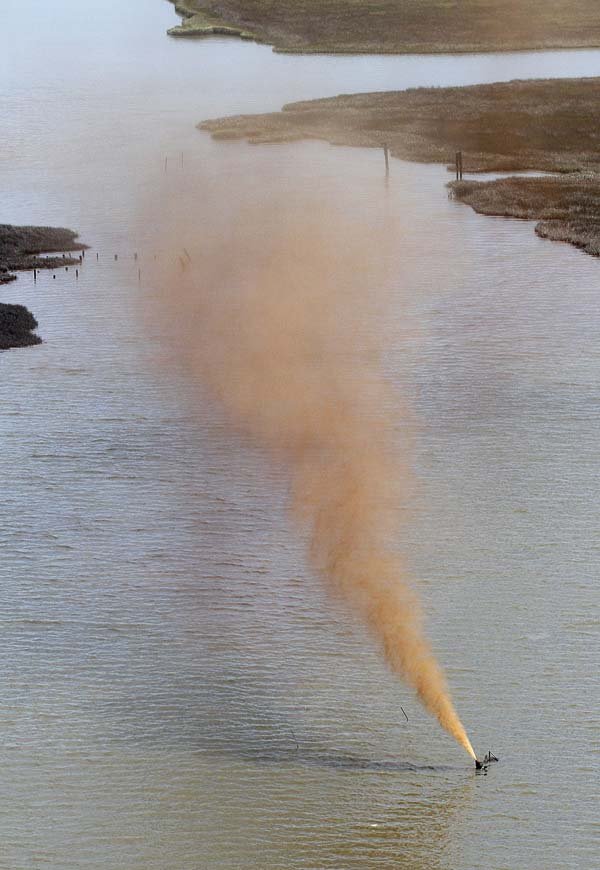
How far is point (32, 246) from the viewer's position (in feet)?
158

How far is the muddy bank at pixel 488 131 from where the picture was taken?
54.8 meters

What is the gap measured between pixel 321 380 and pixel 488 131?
1404 inches

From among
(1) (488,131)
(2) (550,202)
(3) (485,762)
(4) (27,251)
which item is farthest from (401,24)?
(3) (485,762)

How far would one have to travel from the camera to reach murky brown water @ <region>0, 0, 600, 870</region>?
60.4 feet

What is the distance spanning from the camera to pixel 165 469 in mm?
29922

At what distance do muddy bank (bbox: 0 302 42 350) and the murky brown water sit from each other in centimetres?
63

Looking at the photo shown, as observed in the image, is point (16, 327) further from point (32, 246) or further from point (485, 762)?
point (485, 762)

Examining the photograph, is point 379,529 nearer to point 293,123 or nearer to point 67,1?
point 293,123

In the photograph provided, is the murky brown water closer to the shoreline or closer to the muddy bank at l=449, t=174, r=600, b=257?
the shoreline

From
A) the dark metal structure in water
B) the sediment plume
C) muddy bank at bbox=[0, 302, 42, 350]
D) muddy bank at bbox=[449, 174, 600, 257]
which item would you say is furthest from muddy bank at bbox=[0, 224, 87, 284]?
the dark metal structure in water

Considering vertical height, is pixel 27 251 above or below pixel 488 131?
below

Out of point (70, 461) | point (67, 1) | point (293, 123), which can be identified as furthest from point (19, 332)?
point (67, 1)

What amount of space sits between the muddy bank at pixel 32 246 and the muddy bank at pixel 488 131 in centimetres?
1587

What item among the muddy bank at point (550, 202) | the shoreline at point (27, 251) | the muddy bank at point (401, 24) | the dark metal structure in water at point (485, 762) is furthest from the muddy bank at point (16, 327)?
the muddy bank at point (401, 24)
